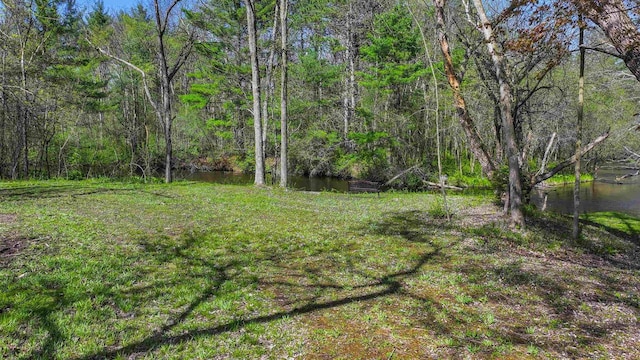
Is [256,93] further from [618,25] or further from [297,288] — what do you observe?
[618,25]

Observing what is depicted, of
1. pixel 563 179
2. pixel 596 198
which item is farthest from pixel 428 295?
pixel 563 179

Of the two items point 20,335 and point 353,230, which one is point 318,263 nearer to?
point 353,230

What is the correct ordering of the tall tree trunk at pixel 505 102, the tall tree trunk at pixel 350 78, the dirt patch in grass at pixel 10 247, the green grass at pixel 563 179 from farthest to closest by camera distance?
1. the green grass at pixel 563 179
2. the tall tree trunk at pixel 350 78
3. the tall tree trunk at pixel 505 102
4. the dirt patch in grass at pixel 10 247

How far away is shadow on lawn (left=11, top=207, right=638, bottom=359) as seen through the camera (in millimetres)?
3875

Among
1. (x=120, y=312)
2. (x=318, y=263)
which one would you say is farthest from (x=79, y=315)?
(x=318, y=263)

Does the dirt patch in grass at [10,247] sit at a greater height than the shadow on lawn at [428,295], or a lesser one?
greater

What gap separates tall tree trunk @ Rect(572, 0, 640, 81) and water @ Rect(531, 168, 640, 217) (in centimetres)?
1194

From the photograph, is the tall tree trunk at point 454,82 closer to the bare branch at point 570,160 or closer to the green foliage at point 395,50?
the bare branch at point 570,160

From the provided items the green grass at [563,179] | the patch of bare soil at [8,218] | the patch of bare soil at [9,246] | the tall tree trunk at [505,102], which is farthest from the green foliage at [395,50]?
the patch of bare soil at [9,246]

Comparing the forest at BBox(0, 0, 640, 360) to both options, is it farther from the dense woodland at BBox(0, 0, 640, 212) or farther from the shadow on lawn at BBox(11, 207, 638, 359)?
the dense woodland at BBox(0, 0, 640, 212)

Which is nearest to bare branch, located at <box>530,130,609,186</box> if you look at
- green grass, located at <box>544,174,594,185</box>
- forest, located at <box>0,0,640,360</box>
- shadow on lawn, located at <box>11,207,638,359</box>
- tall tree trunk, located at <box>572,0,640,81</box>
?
forest, located at <box>0,0,640,360</box>

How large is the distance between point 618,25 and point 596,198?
2229cm

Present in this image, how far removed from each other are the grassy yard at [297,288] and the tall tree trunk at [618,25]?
3466 mm

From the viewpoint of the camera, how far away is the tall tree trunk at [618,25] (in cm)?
548
